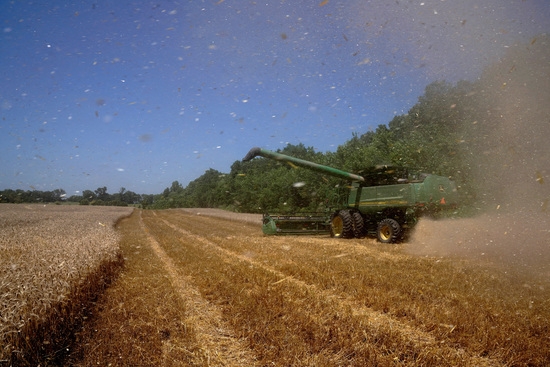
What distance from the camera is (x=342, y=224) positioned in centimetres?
1326

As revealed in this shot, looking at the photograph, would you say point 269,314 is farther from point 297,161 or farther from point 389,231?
point 389,231

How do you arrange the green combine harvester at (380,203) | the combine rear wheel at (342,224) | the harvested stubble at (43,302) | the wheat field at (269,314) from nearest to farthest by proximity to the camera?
the harvested stubble at (43,302) → the wheat field at (269,314) → the green combine harvester at (380,203) → the combine rear wheel at (342,224)

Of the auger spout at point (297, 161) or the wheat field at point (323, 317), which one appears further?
the auger spout at point (297, 161)

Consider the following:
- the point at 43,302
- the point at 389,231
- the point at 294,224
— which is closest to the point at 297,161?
the point at 389,231

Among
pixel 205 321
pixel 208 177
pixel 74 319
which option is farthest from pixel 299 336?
pixel 208 177

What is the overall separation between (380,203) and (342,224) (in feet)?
6.15

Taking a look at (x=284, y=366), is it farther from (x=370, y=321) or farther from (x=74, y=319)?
(x=74, y=319)

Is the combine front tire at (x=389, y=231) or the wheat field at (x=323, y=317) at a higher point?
the combine front tire at (x=389, y=231)

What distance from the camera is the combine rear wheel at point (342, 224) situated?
13047mm

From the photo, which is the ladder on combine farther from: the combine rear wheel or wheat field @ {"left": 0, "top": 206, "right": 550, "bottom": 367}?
wheat field @ {"left": 0, "top": 206, "right": 550, "bottom": 367}

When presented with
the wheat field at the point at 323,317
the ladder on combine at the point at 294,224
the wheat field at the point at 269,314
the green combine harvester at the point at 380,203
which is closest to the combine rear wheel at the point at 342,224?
the green combine harvester at the point at 380,203

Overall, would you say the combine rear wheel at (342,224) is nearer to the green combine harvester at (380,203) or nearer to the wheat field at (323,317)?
the green combine harvester at (380,203)

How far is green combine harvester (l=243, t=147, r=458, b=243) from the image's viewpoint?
1082 centimetres

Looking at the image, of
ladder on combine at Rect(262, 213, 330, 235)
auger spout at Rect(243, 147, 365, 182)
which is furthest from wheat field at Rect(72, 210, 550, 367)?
ladder on combine at Rect(262, 213, 330, 235)
